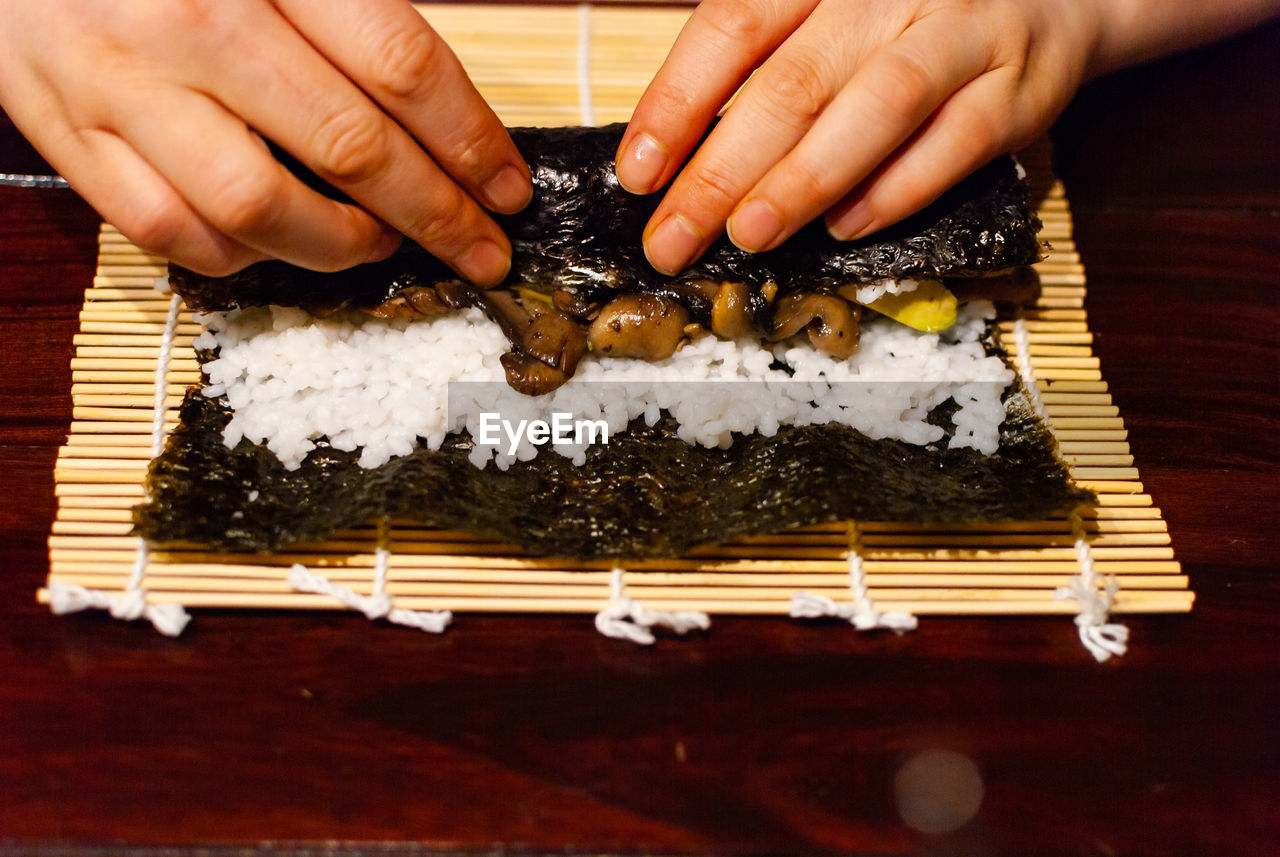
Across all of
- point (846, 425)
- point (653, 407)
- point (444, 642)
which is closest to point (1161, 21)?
point (846, 425)

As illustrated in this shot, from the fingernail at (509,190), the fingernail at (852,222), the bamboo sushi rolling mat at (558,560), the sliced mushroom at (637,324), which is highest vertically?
the fingernail at (509,190)

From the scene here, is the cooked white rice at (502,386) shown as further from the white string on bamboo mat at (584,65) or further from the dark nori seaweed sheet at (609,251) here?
the white string on bamboo mat at (584,65)

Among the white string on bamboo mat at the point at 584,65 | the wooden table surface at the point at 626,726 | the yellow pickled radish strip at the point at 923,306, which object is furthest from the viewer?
the white string on bamboo mat at the point at 584,65

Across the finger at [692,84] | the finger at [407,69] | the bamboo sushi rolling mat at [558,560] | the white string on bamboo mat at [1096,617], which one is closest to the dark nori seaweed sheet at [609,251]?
the finger at [692,84]

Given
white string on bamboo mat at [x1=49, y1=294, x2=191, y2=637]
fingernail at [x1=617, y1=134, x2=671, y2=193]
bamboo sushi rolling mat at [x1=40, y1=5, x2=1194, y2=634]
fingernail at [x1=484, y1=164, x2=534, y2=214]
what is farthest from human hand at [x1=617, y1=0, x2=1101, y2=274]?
white string on bamboo mat at [x1=49, y1=294, x2=191, y2=637]

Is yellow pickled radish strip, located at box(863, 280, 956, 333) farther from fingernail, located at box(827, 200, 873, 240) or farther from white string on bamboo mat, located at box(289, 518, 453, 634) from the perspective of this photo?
white string on bamboo mat, located at box(289, 518, 453, 634)
